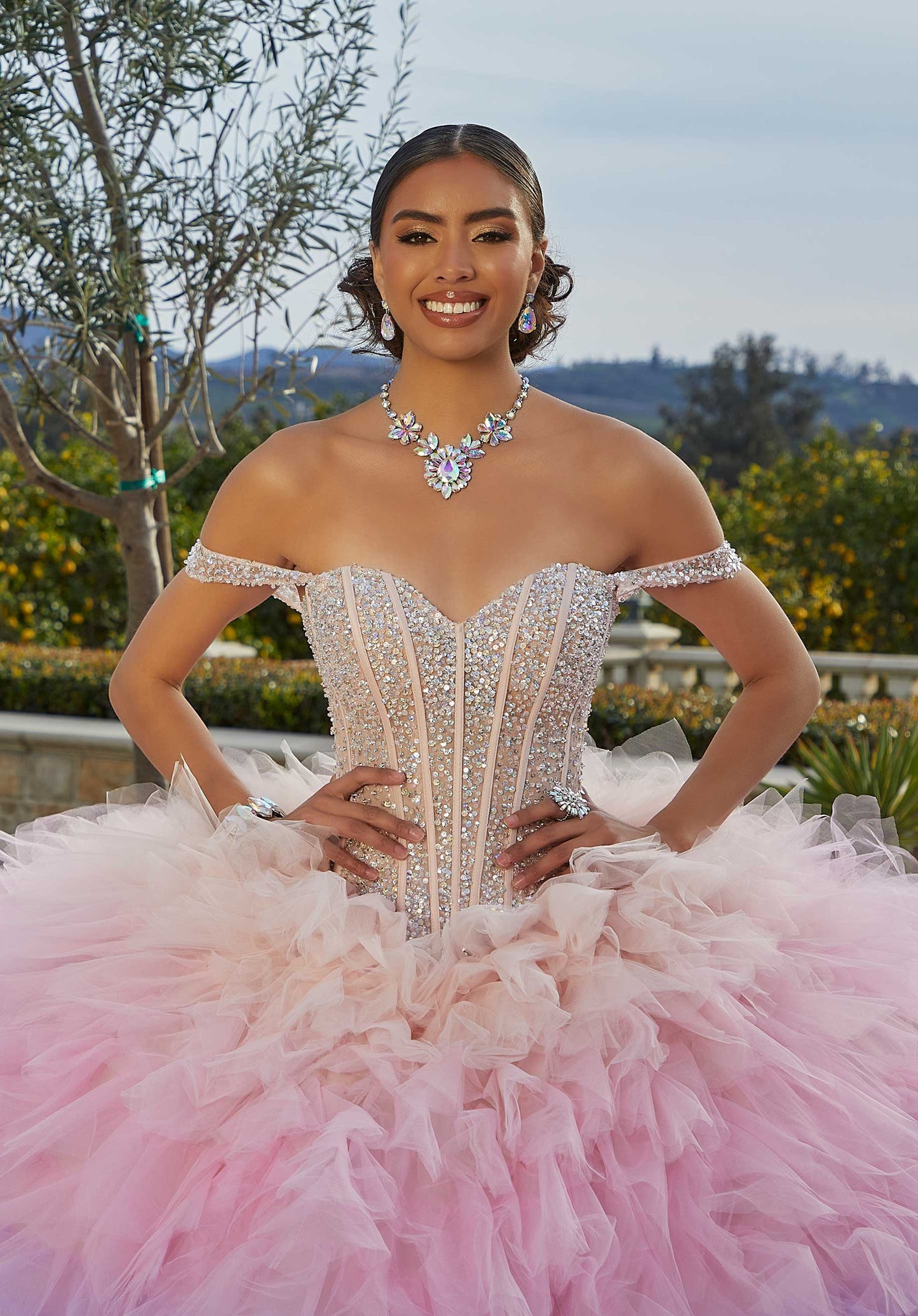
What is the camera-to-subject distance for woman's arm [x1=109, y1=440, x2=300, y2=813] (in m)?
2.25

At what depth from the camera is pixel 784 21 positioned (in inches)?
747

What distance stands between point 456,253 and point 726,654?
849 millimetres

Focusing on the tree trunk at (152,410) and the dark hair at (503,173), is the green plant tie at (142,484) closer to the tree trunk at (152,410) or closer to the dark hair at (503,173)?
the tree trunk at (152,410)

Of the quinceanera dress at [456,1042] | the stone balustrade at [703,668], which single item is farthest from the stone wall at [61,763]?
the quinceanera dress at [456,1042]

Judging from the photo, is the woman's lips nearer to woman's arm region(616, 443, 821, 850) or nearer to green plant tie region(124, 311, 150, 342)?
woman's arm region(616, 443, 821, 850)

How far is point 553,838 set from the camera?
81.4 inches

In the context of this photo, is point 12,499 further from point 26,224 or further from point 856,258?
point 856,258

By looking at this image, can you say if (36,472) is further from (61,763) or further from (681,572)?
(681,572)

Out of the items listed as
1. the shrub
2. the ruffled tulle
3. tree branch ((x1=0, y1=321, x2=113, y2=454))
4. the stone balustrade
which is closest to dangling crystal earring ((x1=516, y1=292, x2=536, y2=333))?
the ruffled tulle

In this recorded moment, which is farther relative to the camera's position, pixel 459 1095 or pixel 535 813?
pixel 535 813

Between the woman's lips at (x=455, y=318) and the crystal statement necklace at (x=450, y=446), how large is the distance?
193mm

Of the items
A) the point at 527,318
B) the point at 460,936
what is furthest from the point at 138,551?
the point at 460,936

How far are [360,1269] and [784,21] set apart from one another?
20.7m

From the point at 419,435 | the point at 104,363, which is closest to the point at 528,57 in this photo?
the point at 104,363
